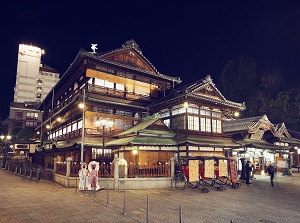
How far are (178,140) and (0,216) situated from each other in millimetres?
15909

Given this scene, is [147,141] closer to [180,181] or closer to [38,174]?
[180,181]

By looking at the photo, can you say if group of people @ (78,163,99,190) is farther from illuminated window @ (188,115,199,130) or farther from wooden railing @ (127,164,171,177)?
illuminated window @ (188,115,199,130)

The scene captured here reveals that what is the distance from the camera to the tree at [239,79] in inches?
2247

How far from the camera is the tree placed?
187 ft

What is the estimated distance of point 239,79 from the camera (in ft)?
190

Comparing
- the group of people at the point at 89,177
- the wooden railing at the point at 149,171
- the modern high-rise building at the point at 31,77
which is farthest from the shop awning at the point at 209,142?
the modern high-rise building at the point at 31,77

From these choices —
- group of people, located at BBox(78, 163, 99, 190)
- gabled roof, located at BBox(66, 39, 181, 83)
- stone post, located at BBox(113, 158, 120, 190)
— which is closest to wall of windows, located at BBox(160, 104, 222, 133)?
gabled roof, located at BBox(66, 39, 181, 83)

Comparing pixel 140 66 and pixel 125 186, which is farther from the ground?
pixel 140 66

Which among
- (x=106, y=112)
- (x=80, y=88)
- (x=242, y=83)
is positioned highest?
(x=242, y=83)

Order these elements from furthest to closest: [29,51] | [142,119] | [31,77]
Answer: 1. [29,51]
2. [31,77]
3. [142,119]

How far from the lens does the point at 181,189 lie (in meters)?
17.1

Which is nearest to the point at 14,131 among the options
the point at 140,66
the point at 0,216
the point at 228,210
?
the point at 140,66

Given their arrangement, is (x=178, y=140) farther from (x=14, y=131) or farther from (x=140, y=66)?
(x=14, y=131)

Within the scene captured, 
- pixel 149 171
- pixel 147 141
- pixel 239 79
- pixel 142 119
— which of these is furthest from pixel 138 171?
pixel 239 79
